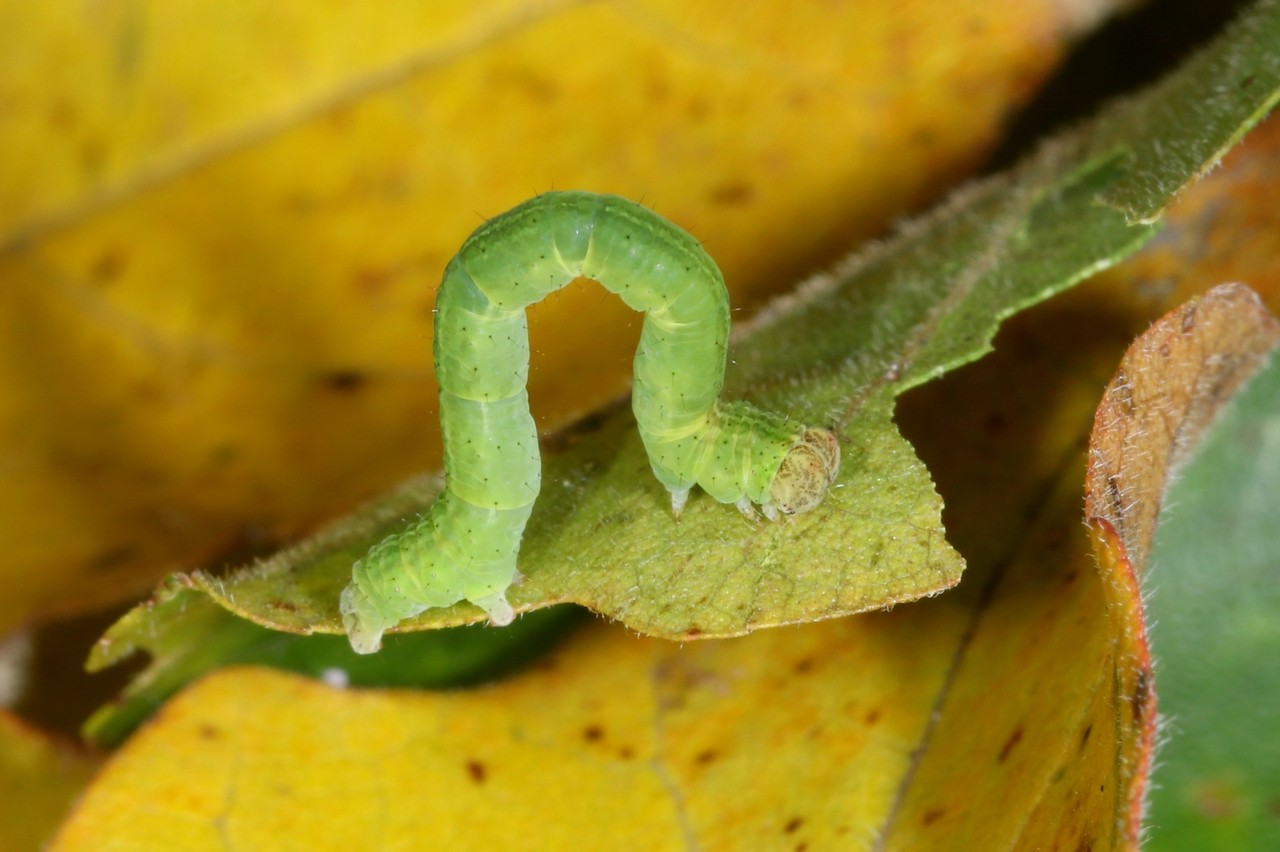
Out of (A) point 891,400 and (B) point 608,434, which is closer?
(A) point 891,400

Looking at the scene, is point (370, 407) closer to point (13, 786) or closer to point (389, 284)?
point (389, 284)

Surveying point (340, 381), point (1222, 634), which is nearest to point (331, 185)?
point (340, 381)

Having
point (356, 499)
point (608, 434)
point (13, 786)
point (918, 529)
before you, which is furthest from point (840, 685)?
point (13, 786)

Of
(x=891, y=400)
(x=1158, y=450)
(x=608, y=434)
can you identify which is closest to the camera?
(x=1158, y=450)

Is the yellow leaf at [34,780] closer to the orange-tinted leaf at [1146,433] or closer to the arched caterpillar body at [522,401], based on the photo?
the arched caterpillar body at [522,401]

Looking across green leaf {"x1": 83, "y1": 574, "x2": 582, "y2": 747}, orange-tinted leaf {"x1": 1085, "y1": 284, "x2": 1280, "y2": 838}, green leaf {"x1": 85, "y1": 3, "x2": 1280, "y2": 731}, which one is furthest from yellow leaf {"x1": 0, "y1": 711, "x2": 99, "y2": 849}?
orange-tinted leaf {"x1": 1085, "y1": 284, "x2": 1280, "y2": 838}

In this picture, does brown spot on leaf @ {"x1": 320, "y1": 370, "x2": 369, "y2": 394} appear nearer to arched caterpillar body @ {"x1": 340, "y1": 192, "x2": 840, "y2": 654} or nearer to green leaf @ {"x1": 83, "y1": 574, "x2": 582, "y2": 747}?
green leaf @ {"x1": 83, "y1": 574, "x2": 582, "y2": 747}

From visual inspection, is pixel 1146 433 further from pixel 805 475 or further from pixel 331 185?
pixel 331 185
